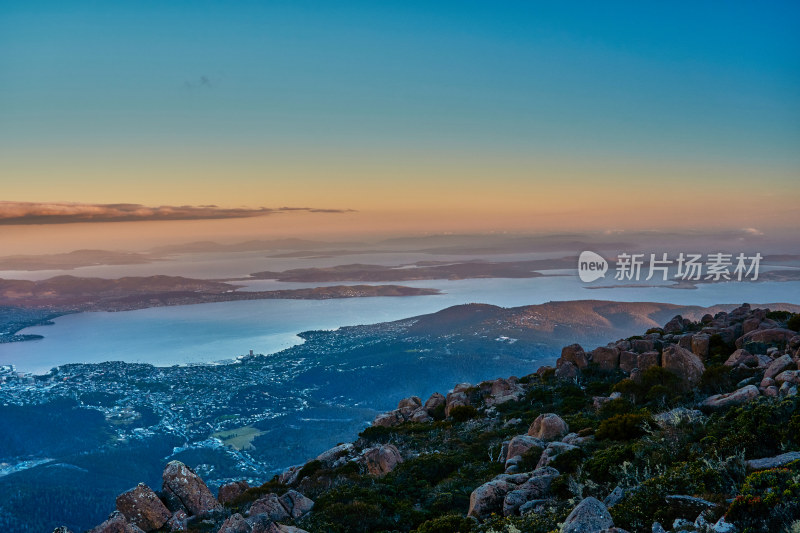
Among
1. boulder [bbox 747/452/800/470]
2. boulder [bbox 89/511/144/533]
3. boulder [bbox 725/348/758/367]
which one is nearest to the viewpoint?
boulder [bbox 747/452/800/470]

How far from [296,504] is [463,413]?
→ 19.7 m

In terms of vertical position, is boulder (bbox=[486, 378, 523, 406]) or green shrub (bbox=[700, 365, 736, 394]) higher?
green shrub (bbox=[700, 365, 736, 394])

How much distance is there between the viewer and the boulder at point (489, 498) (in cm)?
1500

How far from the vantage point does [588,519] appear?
34.4ft

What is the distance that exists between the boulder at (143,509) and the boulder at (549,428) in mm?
18059

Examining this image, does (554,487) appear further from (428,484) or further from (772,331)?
(772,331)

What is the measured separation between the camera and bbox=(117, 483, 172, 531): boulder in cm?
2319

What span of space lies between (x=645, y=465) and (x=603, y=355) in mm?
30453

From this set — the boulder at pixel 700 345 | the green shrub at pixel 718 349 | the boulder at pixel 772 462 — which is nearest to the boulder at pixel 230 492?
the boulder at pixel 772 462

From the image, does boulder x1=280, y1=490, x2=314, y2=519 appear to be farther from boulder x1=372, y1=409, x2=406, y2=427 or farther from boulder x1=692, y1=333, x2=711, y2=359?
boulder x1=692, y1=333, x2=711, y2=359

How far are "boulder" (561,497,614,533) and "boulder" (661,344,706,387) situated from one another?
76.9 feet

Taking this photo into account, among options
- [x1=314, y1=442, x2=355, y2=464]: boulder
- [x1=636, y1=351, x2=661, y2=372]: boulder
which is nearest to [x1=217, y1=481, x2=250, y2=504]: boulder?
[x1=314, y1=442, x2=355, y2=464]: boulder

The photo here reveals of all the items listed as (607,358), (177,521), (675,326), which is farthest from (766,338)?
(177,521)

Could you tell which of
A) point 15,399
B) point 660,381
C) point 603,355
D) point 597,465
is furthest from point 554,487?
point 15,399
